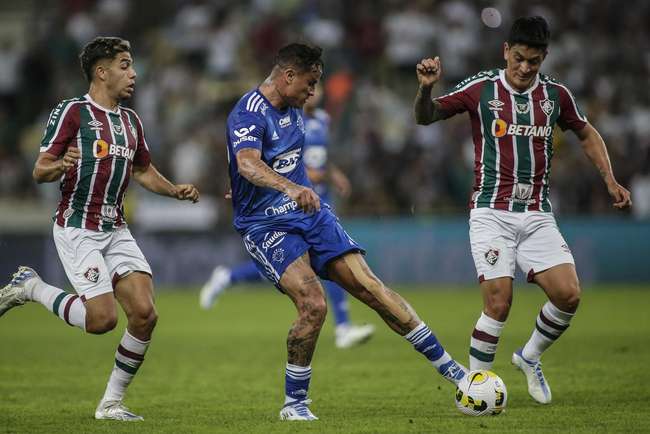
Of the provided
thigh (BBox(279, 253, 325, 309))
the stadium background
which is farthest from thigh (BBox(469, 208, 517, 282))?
the stadium background

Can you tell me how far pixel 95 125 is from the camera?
25.8ft

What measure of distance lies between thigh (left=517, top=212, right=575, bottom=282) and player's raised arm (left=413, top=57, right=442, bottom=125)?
104 centimetres

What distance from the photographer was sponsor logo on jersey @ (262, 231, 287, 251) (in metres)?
7.70

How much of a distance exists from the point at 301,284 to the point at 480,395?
138 cm

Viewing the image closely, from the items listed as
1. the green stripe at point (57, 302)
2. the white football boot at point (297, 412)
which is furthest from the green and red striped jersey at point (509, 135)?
the green stripe at point (57, 302)

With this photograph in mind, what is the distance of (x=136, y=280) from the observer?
7.86 metres

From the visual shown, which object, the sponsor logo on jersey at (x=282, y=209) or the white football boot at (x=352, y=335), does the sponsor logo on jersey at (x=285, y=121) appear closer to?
the sponsor logo on jersey at (x=282, y=209)

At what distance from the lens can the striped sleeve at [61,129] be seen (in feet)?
25.3

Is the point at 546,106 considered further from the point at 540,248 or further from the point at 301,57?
the point at 301,57

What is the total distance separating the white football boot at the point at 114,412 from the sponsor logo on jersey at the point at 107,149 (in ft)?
5.63

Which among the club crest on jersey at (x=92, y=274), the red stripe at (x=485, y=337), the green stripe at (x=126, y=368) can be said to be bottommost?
the red stripe at (x=485, y=337)

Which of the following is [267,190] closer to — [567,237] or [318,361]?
[318,361]

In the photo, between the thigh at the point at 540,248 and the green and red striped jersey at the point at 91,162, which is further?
the thigh at the point at 540,248

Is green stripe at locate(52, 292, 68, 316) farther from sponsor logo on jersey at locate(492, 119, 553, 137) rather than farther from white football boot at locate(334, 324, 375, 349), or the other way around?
white football boot at locate(334, 324, 375, 349)
